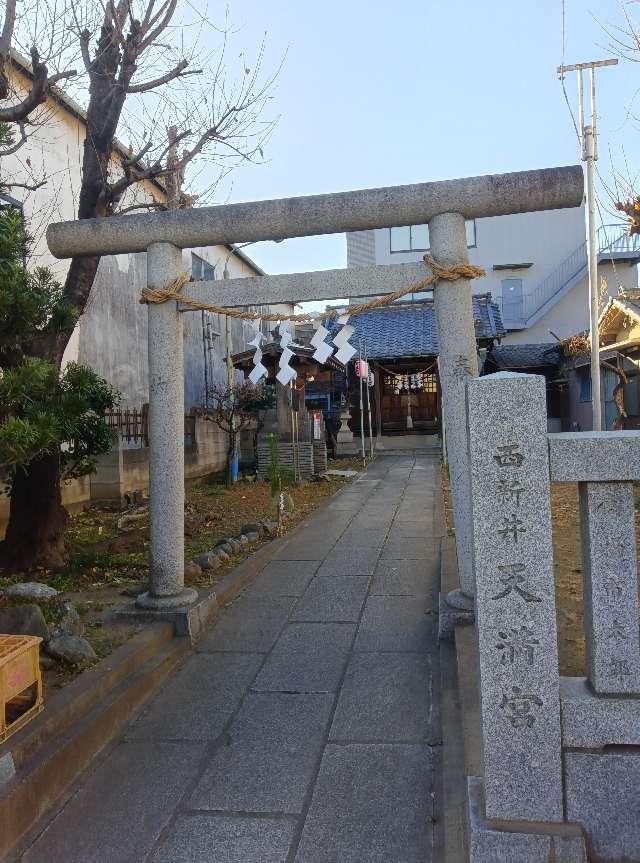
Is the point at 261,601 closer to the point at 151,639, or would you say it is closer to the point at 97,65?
the point at 151,639

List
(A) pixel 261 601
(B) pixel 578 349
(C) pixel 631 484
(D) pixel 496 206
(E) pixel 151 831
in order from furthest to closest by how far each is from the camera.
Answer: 1. (B) pixel 578 349
2. (A) pixel 261 601
3. (D) pixel 496 206
4. (E) pixel 151 831
5. (C) pixel 631 484

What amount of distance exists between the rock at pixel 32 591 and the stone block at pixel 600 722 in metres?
4.89

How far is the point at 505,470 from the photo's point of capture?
2594 millimetres

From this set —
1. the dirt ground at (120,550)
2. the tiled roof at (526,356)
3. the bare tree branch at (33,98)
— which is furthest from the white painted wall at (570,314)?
the bare tree branch at (33,98)

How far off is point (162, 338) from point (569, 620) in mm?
4073

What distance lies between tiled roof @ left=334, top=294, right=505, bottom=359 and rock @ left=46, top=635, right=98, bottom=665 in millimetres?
19251

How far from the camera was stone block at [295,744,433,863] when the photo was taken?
292cm

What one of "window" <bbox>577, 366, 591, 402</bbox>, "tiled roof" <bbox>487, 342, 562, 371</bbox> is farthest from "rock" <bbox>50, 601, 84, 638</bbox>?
"tiled roof" <bbox>487, 342, 562, 371</bbox>

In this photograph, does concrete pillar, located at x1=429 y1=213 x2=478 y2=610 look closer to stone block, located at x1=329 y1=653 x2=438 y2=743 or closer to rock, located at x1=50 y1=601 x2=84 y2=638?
stone block, located at x1=329 y1=653 x2=438 y2=743

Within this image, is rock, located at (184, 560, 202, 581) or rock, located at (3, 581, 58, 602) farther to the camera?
rock, located at (184, 560, 202, 581)

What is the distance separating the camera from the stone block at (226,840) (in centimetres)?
290

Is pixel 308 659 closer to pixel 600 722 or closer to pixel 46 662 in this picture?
pixel 46 662

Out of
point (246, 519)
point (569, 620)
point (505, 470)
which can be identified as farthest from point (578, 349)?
point (505, 470)

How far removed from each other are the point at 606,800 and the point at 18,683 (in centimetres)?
→ 288
